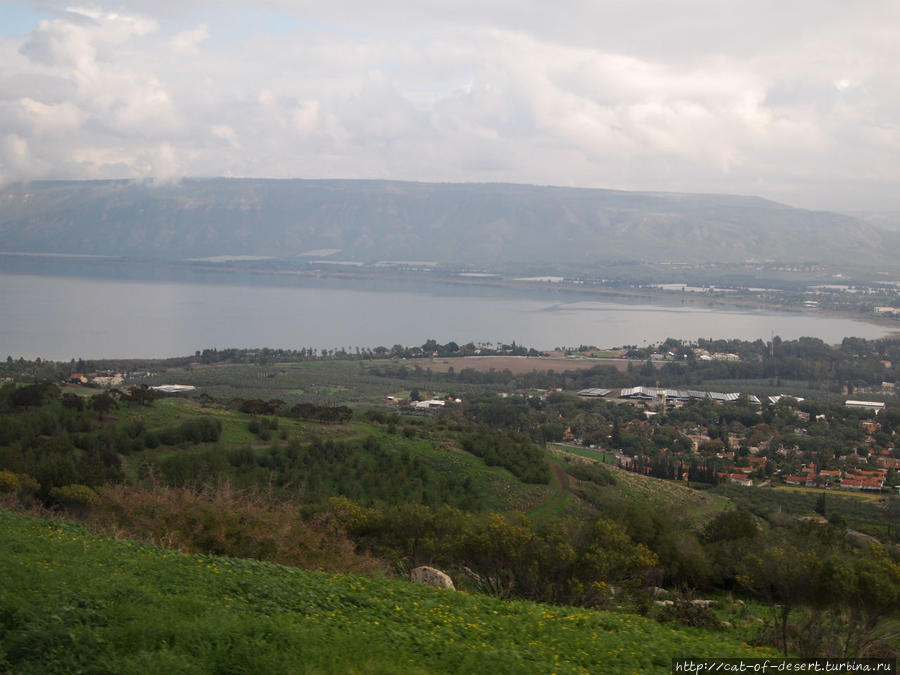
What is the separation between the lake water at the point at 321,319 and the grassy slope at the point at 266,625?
5203cm

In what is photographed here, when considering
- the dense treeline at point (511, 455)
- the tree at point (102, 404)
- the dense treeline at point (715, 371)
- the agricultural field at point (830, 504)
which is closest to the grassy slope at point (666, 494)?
the agricultural field at point (830, 504)

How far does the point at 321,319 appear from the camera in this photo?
8450cm

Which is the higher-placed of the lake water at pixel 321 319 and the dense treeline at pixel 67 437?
the lake water at pixel 321 319

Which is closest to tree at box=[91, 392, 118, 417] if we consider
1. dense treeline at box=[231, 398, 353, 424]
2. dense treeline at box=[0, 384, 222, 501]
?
dense treeline at box=[0, 384, 222, 501]

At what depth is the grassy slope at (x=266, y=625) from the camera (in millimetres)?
5242

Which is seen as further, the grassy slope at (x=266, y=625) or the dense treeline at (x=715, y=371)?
the dense treeline at (x=715, y=371)

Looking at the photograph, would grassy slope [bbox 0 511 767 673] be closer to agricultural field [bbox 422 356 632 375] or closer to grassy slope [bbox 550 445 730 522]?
grassy slope [bbox 550 445 730 522]

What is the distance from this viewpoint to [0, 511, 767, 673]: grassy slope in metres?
5.24

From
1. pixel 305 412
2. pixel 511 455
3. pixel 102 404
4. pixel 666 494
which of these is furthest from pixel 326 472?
pixel 666 494

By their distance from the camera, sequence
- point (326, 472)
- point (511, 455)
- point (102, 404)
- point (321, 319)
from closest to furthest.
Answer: point (326, 472), point (102, 404), point (511, 455), point (321, 319)

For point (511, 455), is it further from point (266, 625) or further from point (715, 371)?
point (715, 371)

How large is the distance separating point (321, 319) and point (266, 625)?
79.9 m

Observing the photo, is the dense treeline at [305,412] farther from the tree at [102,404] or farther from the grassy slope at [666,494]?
the grassy slope at [666,494]

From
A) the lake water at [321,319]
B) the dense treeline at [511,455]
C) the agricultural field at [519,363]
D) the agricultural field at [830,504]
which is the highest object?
the lake water at [321,319]
